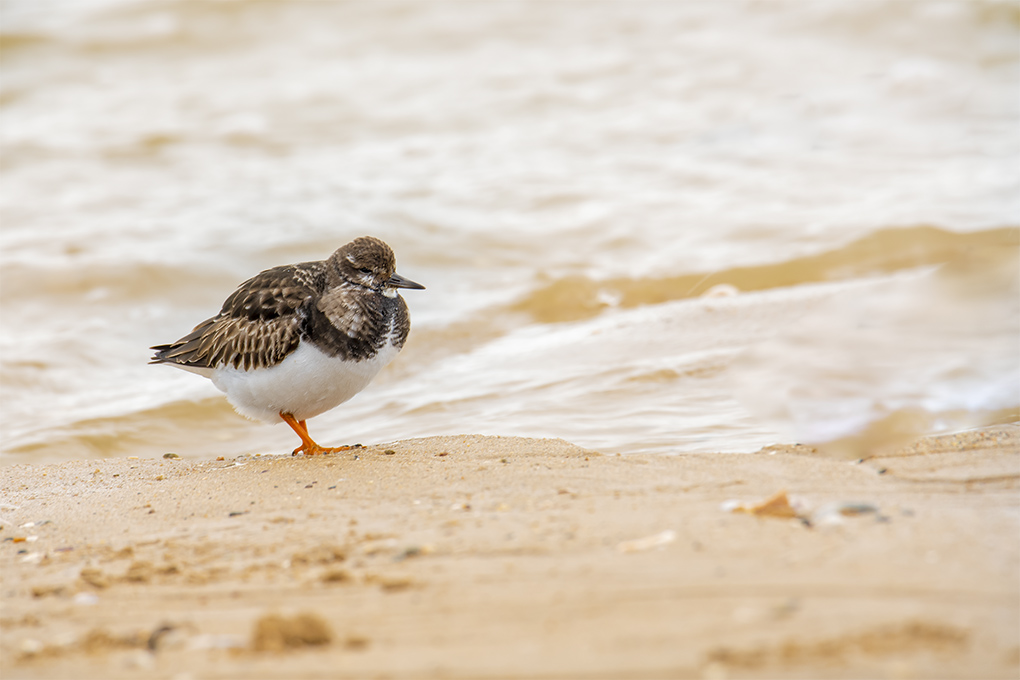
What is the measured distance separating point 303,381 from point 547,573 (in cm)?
199

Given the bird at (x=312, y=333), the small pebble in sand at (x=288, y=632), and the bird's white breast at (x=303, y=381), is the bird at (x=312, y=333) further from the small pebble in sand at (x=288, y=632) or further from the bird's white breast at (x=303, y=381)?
the small pebble in sand at (x=288, y=632)

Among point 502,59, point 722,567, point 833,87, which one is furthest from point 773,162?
point 722,567

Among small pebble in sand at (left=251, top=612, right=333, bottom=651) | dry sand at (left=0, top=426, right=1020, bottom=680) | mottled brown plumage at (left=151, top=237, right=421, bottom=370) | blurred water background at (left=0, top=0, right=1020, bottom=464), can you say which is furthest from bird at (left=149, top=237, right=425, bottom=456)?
small pebble in sand at (left=251, top=612, right=333, bottom=651)

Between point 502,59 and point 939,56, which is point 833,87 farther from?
point 502,59

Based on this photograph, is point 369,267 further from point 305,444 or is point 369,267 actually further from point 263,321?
point 305,444

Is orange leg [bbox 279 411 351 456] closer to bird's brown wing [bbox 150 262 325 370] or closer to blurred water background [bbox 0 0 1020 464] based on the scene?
bird's brown wing [bbox 150 262 325 370]

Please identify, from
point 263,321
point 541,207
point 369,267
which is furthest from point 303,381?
point 541,207

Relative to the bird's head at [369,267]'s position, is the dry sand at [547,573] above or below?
below

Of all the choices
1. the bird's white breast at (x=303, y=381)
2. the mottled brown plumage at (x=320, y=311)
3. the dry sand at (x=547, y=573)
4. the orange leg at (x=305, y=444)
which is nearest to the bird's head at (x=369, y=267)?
the mottled brown plumage at (x=320, y=311)

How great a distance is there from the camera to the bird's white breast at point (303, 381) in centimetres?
424

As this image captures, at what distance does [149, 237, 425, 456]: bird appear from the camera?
4.24 meters

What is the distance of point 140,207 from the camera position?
984 centimetres

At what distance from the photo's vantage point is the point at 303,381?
4270 mm

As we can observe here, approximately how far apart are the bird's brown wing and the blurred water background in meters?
1.18
